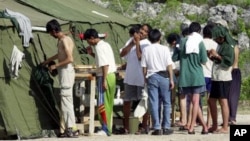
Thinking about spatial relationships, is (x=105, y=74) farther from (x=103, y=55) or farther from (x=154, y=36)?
(x=154, y=36)

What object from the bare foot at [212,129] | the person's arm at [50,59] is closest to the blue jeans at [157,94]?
the bare foot at [212,129]

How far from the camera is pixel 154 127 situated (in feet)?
42.1

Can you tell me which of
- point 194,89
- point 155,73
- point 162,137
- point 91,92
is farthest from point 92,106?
point 194,89

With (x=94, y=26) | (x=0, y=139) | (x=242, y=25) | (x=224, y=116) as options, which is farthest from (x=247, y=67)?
(x=0, y=139)

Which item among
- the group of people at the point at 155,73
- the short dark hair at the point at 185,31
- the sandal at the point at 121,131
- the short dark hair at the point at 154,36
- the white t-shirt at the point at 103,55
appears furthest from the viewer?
the short dark hair at the point at 185,31

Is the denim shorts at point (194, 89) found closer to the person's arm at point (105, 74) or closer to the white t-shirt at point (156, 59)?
the white t-shirt at point (156, 59)

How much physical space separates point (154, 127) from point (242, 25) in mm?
15546

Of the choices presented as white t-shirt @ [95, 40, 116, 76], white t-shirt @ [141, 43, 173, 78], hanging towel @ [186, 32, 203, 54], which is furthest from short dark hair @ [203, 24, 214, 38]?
white t-shirt @ [95, 40, 116, 76]

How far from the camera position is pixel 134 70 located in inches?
519

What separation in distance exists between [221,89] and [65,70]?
7.93 feet

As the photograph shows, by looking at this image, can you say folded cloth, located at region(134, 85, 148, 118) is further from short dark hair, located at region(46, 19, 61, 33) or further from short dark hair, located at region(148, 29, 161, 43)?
short dark hair, located at region(46, 19, 61, 33)

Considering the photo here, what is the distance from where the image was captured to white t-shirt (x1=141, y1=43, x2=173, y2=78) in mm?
12688

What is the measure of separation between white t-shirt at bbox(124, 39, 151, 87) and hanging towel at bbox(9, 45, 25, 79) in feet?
5.75

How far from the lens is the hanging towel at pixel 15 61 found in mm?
12477
